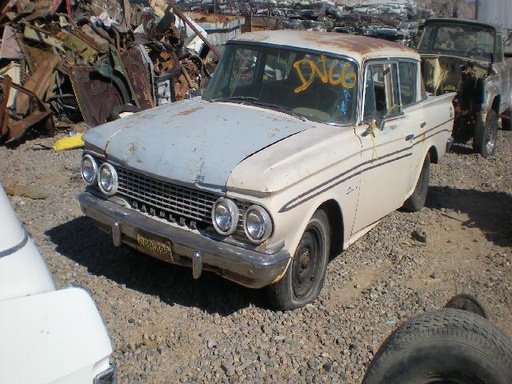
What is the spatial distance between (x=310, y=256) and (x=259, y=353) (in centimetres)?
91

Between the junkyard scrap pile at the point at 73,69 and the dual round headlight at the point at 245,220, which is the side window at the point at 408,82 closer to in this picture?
the dual round headlight at the point at 245,220

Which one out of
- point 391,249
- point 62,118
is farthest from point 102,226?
point 62,118

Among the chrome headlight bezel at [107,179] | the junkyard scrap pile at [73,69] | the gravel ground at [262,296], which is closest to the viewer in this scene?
the gravel ground at [262,296]

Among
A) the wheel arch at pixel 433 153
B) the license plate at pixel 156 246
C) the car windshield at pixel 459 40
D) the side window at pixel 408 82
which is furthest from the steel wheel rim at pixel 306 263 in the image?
the car windshield at pixel 459 40

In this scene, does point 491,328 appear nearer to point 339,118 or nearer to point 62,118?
point 339,118

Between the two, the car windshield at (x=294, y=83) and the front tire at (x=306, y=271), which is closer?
the front tire at (x=306, y=271)

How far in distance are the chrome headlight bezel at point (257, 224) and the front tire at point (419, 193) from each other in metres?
3.11

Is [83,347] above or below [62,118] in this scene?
above

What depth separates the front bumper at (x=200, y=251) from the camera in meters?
3.92

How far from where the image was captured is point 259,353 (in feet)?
13.0

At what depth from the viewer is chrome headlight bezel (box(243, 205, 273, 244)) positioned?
3900 millimetres

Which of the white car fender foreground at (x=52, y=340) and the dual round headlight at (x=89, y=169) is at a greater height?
the white car fender foreground at (x=52, y=340)

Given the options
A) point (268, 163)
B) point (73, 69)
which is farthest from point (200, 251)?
point (73, 69)

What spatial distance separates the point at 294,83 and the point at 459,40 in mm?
6264
